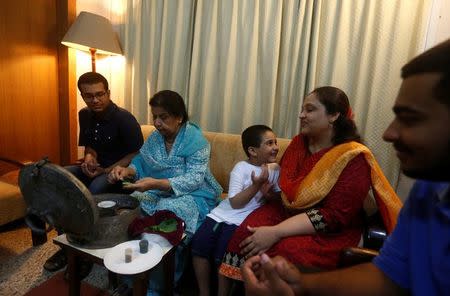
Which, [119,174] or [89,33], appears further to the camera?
[89,33]

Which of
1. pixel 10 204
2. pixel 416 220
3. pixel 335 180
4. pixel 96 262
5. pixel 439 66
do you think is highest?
pixel 439 66

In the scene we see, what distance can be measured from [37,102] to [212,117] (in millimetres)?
1658

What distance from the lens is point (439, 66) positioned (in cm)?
50

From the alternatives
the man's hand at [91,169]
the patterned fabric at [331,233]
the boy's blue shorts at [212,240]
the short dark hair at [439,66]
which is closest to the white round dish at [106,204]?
the boy's blue shorts at [212,240]

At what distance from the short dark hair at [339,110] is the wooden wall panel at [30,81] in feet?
8.05

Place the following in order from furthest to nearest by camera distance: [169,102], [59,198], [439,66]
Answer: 1. [169,102]
2. [59,198]
3. [439,66]

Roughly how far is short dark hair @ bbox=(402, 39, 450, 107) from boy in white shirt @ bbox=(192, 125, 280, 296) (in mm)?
828

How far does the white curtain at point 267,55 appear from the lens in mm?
1875

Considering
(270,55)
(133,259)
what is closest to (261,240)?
(133,259)

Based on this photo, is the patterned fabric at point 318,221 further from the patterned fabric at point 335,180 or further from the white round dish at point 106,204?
the white round dish at point 106,204

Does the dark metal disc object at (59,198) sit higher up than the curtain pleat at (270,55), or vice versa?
the curtain pleat at (270,55)

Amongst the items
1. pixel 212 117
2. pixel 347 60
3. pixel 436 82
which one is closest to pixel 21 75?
pixel 212 117

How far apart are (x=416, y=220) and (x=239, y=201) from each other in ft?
2.78

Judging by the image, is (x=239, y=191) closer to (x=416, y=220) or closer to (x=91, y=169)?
(x=416, y=220)
